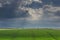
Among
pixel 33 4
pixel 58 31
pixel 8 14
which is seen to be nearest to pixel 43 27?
pixel 58 31

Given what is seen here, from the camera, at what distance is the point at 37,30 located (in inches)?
136

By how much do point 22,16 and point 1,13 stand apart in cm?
54

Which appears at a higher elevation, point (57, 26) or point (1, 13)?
point (1, 13)

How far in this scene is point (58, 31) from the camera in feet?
11.3

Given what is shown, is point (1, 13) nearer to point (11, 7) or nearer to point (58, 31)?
point (11, 7)

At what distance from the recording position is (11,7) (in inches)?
138

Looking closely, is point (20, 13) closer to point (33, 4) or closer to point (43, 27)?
point (33, 4)

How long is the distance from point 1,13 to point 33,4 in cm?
83

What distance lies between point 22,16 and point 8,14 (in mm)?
357

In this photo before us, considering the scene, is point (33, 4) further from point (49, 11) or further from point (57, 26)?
point (57, 26)

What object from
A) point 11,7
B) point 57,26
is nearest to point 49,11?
point 57,26

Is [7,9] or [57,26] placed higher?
[7,9]

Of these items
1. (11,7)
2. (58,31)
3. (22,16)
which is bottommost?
(58,31)

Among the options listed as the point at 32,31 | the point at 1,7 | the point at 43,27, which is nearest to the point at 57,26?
the point at 43,27
